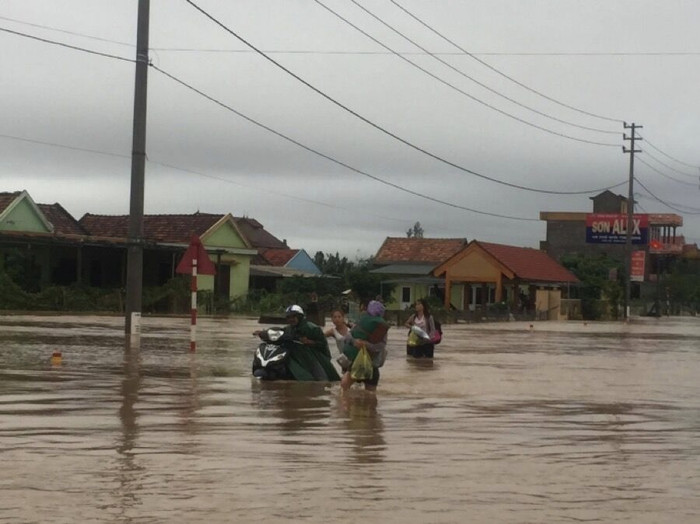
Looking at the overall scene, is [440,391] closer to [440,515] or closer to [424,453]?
[424,453]

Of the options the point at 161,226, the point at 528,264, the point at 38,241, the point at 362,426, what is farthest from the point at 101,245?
→ the point at 362,426

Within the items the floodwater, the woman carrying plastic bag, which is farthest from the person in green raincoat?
the woman carrying plastic bag

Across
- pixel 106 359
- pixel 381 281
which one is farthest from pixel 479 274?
pixel 106 359

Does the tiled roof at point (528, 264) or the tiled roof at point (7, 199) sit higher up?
the tiled roof at point (7, 199)

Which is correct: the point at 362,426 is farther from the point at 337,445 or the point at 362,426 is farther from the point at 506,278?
the point at 506,278

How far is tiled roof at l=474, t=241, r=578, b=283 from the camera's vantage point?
240 feet

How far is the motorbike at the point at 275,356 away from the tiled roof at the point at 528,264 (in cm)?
5320

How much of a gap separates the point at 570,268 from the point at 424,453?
270ft

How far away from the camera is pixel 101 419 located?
45.8ft

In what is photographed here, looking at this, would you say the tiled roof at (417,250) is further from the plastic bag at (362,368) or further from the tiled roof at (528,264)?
the plastic bag at (362,368)

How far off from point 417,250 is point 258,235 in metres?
18.3

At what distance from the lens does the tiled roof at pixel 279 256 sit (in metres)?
95.0

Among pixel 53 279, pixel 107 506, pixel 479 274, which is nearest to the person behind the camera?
pixel 107 506

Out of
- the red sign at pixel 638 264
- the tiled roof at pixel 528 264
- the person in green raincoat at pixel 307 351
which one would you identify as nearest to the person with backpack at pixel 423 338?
the person in green raincoat at pixel 307 351
